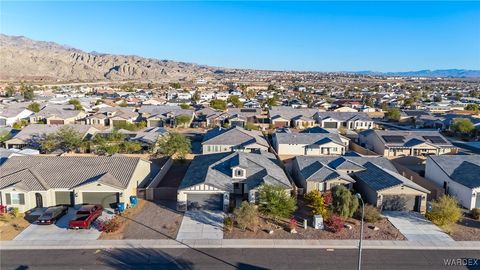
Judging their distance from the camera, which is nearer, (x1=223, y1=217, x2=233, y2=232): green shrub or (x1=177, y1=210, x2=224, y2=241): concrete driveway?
(x1=177, y1=210, x2=224, y2=241): concrete driveway

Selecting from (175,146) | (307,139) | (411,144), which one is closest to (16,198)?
(175,146)

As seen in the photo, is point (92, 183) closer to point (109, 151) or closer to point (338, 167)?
point (109, 151)

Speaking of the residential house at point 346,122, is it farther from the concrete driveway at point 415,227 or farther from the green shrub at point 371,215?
the green shrub at point 371,215

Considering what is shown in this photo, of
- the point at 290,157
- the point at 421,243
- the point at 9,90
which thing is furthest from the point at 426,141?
the point at 9,90

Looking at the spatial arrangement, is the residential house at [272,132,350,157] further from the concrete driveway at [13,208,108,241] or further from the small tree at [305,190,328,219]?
the concrete driveway at [13,208,108,241]

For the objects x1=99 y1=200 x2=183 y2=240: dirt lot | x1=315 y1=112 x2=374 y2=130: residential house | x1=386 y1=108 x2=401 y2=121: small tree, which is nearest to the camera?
x1=99 y1=200 x2=183 y2=240: dirt lot

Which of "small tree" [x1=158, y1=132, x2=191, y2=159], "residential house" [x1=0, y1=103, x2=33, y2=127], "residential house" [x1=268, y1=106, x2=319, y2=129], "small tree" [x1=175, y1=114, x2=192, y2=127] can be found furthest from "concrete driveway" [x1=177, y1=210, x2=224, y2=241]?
"residential house" [x1=0, y1=103, x2=33, y2=127]
